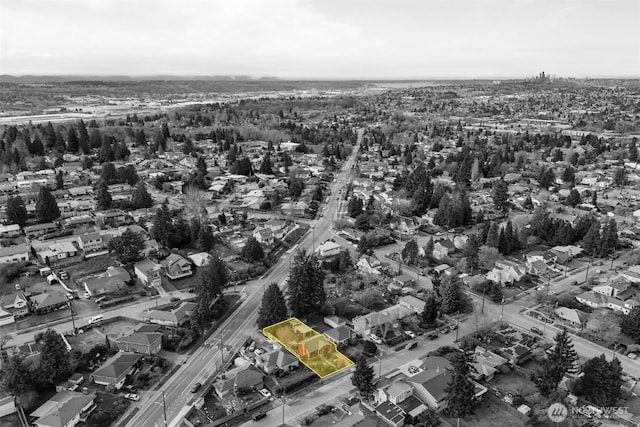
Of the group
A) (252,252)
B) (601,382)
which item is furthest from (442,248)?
(601,382)

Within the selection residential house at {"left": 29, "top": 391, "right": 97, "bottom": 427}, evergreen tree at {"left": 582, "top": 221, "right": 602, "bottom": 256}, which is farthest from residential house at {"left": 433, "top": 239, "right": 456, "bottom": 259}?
residential house at {"left": 29, "top": 391, "right": 97, "bottom": 427}

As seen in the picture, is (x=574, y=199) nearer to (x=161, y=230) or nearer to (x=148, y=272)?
(x=161, y=230)

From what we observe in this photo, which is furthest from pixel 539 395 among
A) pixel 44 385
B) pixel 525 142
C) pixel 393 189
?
pixel 525 142

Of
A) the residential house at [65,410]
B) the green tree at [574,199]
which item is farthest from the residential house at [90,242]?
the green tree at [574,199]

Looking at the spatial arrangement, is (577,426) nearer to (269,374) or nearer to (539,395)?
(539,395)

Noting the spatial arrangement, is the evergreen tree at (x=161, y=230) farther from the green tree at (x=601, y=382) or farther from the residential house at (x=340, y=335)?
the green tree at (x=601, y=382)
